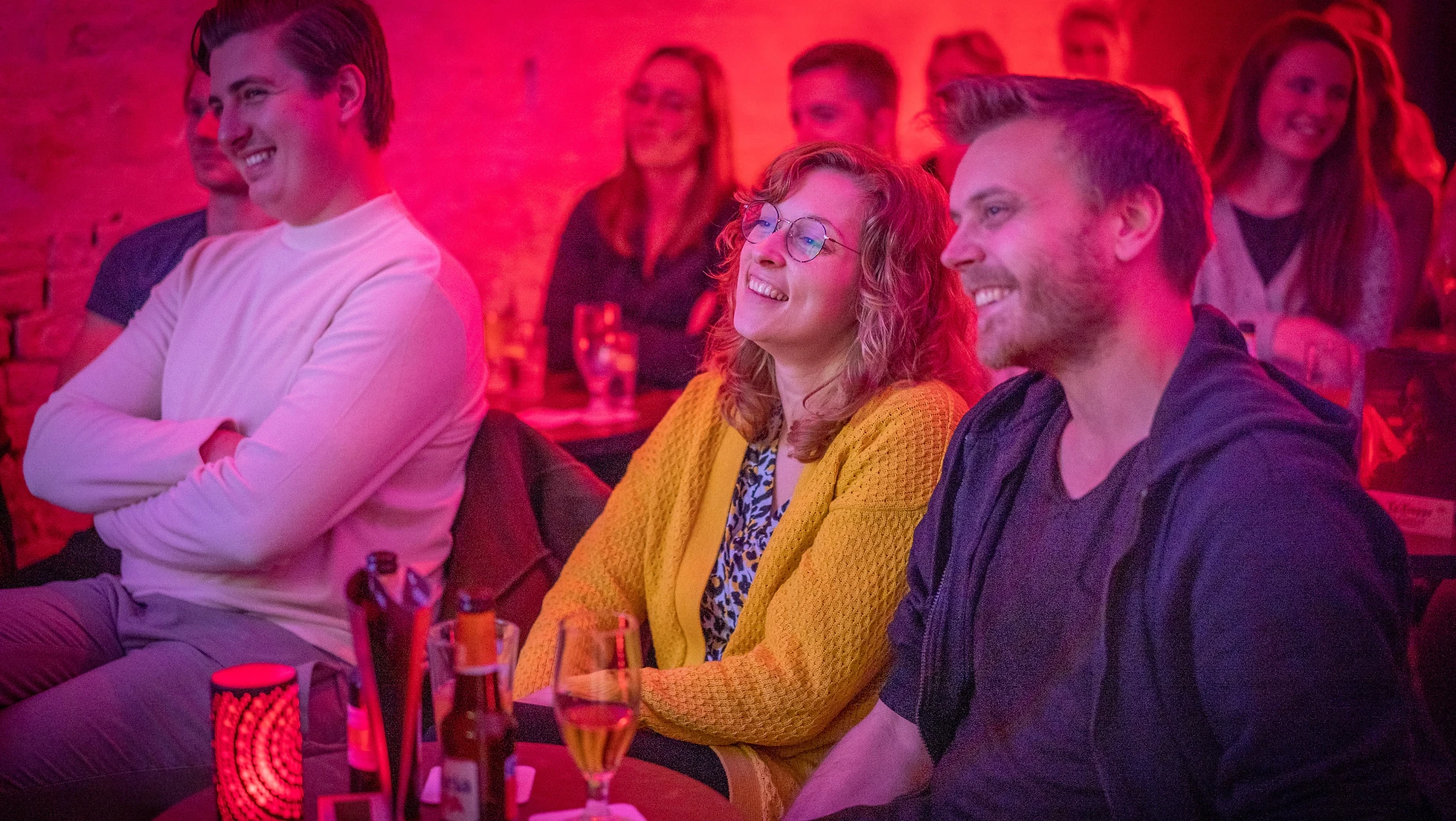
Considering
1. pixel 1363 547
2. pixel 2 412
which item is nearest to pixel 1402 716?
pixel 1363 547

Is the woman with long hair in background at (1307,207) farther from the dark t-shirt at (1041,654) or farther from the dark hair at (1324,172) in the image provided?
the dark t-shirt at (1041,654)

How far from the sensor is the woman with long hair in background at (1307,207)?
145 inches

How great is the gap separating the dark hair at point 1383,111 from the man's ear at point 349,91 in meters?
3.29

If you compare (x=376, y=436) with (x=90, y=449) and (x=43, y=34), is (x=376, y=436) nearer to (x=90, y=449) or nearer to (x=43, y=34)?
(x=90, y=449)

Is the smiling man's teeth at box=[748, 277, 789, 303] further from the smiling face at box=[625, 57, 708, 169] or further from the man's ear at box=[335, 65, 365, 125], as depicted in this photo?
the smiling face at box=[625, 57, 708, 169]

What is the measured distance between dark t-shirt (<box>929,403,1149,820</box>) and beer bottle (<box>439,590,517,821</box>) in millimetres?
603

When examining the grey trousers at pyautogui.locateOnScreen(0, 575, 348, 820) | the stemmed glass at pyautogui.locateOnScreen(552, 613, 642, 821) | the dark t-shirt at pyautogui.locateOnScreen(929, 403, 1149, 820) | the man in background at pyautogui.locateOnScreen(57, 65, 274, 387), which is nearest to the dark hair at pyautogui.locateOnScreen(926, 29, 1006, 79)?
the man in background at pyautogui.locateOnScreen(57, 65, 274, 387)

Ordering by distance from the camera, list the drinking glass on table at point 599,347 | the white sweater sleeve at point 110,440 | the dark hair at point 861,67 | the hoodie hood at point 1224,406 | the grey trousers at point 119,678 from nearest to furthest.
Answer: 1. the hoodie hood at point 1224,406
2. the grey trousers at point 119,678
3. the white sweater sleeve at point 110,440
4. the drinking glass on table at point 599,347
5. the dark hair at point 861,67

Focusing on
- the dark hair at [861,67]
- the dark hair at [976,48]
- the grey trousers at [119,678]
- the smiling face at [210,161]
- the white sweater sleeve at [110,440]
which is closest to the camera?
the grey trousers at [119,678]

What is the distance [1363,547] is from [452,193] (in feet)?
13.9

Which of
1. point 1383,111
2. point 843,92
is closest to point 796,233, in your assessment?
point 843,92

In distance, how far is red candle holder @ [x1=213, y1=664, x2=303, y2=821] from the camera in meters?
1.19

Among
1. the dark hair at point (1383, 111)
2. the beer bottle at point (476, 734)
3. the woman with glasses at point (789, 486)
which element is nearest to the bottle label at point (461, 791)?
the beer bottle at point (476, 734)

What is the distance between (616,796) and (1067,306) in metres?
0.76
